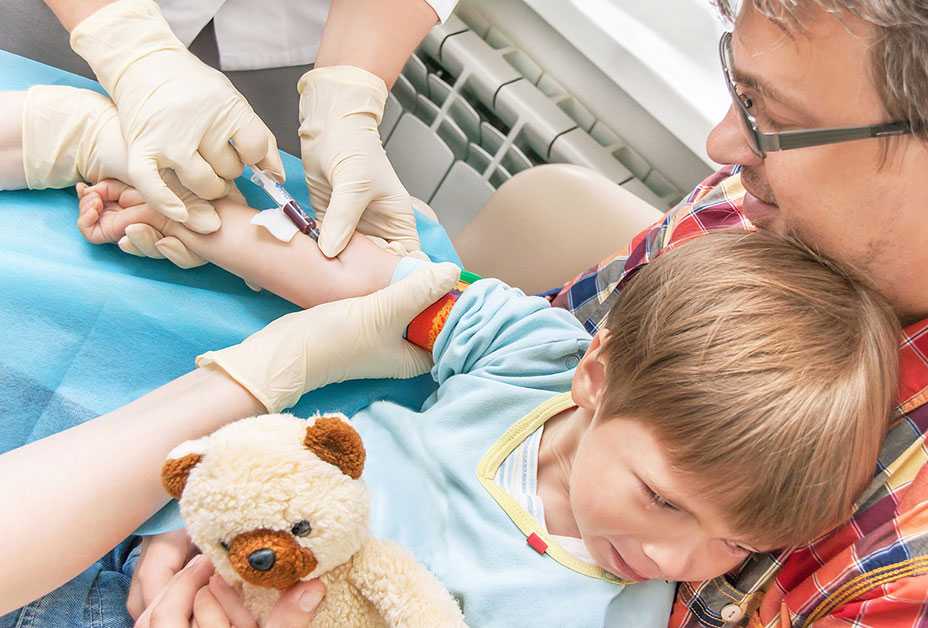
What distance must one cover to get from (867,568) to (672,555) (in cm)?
23

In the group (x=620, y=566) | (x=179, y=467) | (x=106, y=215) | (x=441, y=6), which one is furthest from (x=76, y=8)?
A: (x=620, y=566)

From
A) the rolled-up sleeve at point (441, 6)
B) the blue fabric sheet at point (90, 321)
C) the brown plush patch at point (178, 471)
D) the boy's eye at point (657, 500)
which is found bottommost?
the blue fabric sheet at point (90, 321)

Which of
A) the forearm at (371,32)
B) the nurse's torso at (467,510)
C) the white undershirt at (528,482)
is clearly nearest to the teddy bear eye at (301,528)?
the nurse's torso at (467,510)

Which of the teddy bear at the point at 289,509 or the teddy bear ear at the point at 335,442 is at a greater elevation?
the teddy bear ear at the point at 335,442

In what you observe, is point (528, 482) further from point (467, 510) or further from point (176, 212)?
point (176, 212)

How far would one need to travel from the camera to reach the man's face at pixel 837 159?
84 cm

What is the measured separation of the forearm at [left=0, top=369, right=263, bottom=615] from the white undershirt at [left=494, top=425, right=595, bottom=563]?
41cm

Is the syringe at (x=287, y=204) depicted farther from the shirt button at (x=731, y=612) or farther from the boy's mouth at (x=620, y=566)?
the shirt button at (x=731, y=612)

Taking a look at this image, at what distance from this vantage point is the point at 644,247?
1.35m

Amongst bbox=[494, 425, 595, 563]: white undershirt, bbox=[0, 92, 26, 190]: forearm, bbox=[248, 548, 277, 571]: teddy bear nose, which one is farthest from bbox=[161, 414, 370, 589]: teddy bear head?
bbox=[0, 92, 26, 190]: forearm

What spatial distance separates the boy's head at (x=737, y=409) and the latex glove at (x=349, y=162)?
0.60 m

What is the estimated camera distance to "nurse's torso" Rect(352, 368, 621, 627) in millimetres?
1049

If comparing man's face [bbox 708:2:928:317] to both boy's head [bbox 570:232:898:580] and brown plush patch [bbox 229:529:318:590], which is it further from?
brown plush patch [bbox 229:529:318:590]

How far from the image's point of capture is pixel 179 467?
80 cm
